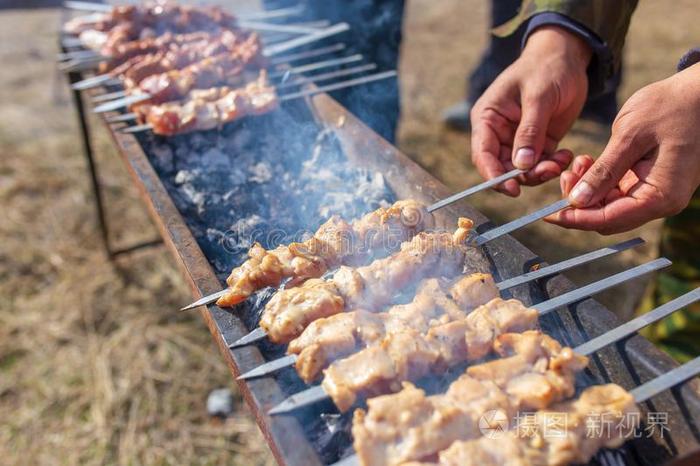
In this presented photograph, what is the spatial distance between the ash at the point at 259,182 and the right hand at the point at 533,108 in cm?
64

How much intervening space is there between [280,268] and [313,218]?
0.89 m

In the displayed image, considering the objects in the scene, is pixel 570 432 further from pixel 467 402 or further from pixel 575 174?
pixel 575 174

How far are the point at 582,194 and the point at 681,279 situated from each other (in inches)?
82.0

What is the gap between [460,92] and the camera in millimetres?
8688

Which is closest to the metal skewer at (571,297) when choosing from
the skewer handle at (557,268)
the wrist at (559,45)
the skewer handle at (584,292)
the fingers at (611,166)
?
the skewer handle at (584,292)

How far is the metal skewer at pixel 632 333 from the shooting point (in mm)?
1804

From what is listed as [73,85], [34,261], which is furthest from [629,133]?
[34,261]

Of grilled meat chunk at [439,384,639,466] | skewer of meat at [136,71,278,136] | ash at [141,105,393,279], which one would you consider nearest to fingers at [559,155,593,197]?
ash at [141,105,393,279]

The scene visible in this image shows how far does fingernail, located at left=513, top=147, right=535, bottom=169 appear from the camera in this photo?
2.87 m

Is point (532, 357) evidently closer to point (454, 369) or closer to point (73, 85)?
point (454, 369)

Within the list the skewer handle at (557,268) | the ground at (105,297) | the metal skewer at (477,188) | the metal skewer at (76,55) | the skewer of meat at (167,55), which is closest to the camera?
A: the skewer handle at (557,268)

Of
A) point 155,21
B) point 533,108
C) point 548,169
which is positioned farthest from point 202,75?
point 548,169

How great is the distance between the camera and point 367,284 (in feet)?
7.52

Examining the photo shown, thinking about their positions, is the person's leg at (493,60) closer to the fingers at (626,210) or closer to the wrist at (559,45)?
the wrist at (559,45)
